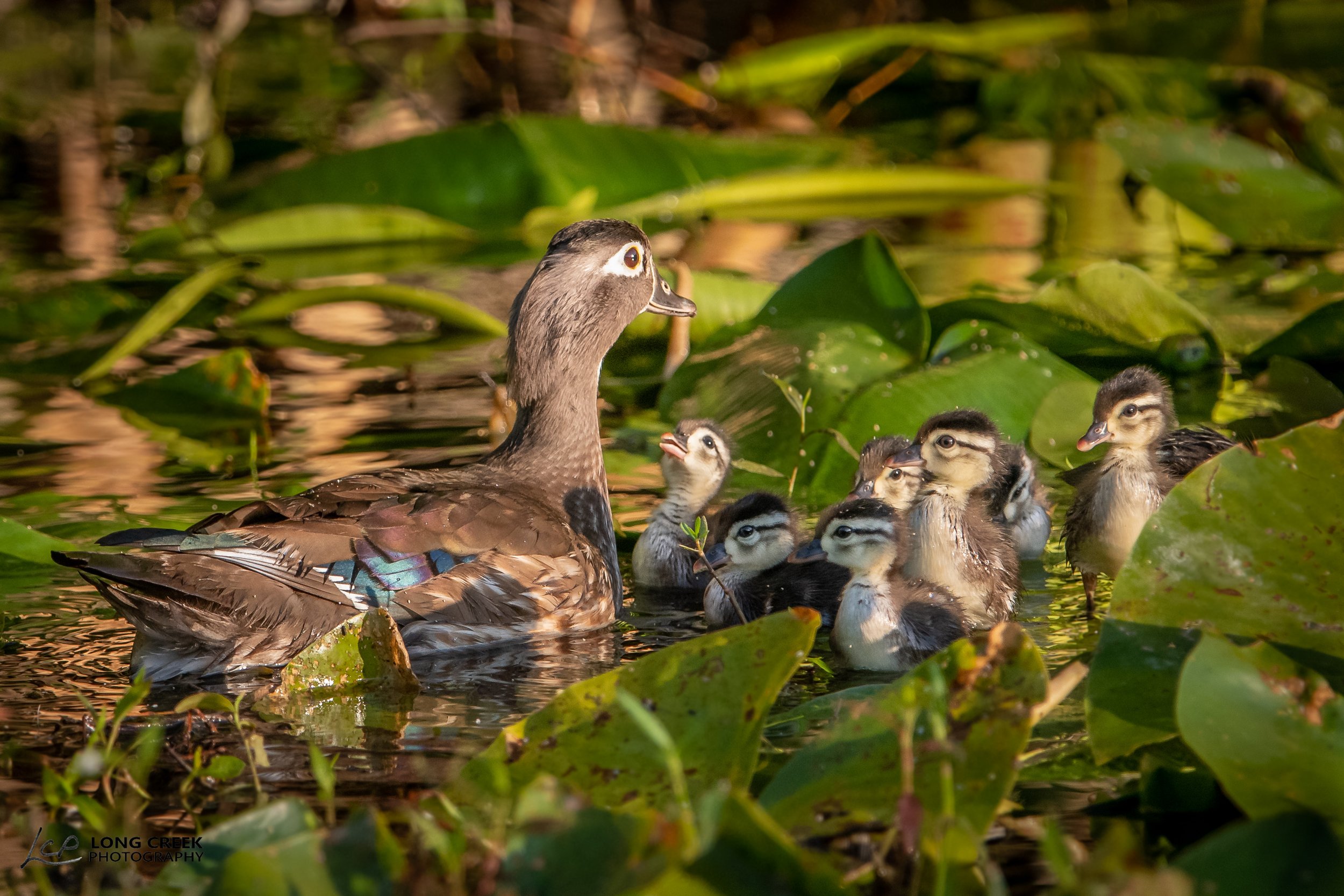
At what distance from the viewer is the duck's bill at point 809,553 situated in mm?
4680

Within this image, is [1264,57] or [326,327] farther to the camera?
[1264,57]

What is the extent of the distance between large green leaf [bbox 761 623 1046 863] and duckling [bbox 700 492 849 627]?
1.76 m

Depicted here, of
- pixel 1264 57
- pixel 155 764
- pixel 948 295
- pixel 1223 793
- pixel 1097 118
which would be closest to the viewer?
pixel 1223 793

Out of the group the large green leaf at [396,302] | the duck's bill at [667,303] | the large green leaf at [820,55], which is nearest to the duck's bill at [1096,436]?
the duck's bill at [667,303]

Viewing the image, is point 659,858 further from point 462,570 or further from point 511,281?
point 511,281

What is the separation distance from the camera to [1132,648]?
3482mm

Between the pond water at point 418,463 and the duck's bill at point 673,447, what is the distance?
0.47 meters

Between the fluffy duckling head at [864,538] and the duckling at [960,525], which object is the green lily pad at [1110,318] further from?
the fluffy duckling head at [864,538]

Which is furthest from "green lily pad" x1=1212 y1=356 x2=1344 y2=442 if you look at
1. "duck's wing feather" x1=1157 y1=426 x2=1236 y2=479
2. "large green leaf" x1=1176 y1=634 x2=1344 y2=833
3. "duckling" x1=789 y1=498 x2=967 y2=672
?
"large green leaf" x1=1176 y1=634 x2=1344 y2=833

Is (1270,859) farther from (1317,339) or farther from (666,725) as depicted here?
(1317,339)

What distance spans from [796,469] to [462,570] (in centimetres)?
145

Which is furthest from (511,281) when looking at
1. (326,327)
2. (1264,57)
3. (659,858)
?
(1264,57)

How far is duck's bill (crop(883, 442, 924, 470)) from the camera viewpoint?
4875mm

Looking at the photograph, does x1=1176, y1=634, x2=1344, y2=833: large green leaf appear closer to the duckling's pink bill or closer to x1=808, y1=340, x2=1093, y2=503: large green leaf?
x1=808, y1=340, x2=1093, y2=503: large green leaf
